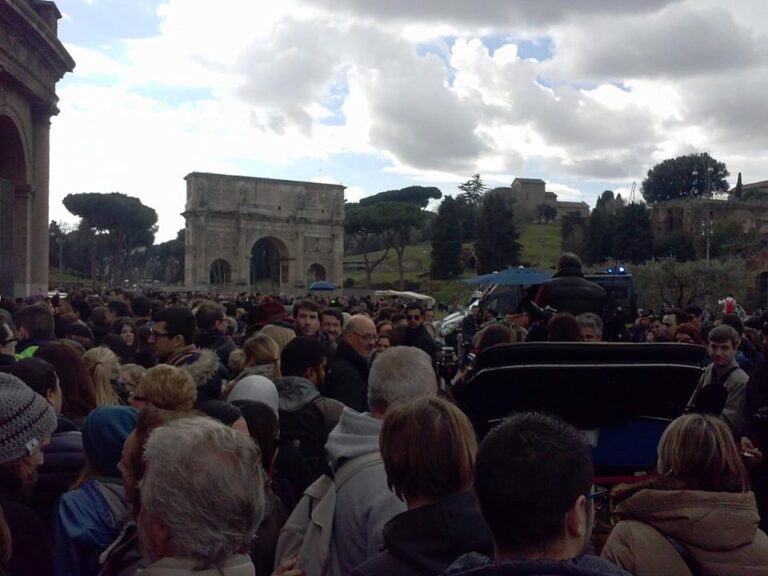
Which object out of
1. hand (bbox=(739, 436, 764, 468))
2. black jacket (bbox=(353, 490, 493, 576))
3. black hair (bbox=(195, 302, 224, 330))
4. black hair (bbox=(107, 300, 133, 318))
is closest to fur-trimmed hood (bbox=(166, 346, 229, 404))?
black jacket (bbox=(353, 490, 493, 576))

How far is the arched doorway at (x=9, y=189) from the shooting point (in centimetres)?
1941

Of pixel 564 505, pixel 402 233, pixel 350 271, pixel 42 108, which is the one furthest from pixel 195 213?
pixel 564 505

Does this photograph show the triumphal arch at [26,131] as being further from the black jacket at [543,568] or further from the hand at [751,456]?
the black jacket at [543,568]

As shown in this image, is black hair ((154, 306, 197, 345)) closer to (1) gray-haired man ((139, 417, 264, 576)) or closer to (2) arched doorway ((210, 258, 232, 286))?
(1) gray-haired man ((139, 417, 264, 576))

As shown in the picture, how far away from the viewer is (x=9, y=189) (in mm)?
19781

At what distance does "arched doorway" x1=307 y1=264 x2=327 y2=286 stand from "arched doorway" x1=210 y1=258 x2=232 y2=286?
6.69m

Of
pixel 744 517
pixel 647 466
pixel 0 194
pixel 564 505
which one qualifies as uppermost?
pixel 0 194

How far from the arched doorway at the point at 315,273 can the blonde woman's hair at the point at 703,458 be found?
68.0m

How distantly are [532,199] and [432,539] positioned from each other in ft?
485

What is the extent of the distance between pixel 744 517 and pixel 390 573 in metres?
1.36

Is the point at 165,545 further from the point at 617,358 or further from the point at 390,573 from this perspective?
the point at 617,358

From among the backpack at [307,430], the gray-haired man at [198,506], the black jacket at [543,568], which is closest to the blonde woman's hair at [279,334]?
the backpack at [307,430]

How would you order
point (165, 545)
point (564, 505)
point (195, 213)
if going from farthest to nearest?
point (195, 213), point (165, 545), point (564, 505)

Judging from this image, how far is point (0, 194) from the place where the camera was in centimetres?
1919
